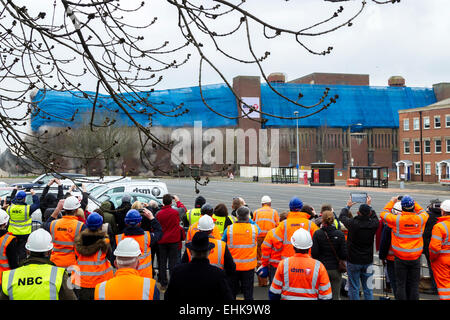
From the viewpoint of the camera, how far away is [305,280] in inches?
176

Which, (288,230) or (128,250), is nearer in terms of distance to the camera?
(128,250)

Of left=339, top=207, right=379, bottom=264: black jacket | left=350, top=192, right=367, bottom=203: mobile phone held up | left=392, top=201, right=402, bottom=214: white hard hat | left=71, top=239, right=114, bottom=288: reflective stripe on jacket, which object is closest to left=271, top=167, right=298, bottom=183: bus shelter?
left=350, top=192, right=367, bottom=203: mobile phone held up

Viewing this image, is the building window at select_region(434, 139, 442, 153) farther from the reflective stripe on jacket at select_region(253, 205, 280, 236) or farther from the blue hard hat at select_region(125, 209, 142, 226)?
the blue hard hat at select_region(125, 209, 142, 226)

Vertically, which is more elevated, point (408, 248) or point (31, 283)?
point (31, 283)

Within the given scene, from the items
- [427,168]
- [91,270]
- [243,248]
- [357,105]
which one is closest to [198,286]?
[91,270]

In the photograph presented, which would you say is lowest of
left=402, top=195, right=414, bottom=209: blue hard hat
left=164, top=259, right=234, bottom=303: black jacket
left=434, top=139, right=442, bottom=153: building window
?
left=164, top=259, right=234, bottom=303: black jacket

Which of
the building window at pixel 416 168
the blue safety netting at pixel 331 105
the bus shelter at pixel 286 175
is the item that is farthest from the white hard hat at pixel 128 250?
the blue safety netting at pixel 331 105

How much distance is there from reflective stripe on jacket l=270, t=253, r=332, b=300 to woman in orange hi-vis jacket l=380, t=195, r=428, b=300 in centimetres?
274

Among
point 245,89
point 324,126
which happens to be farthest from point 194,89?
point 324,126

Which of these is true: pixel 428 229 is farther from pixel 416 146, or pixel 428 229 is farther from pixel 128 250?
pixel 416 146

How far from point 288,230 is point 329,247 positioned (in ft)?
2.09

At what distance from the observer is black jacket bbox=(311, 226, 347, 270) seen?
6.19m

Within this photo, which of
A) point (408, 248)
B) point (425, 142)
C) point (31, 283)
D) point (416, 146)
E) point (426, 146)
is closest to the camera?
point (31, 283)
